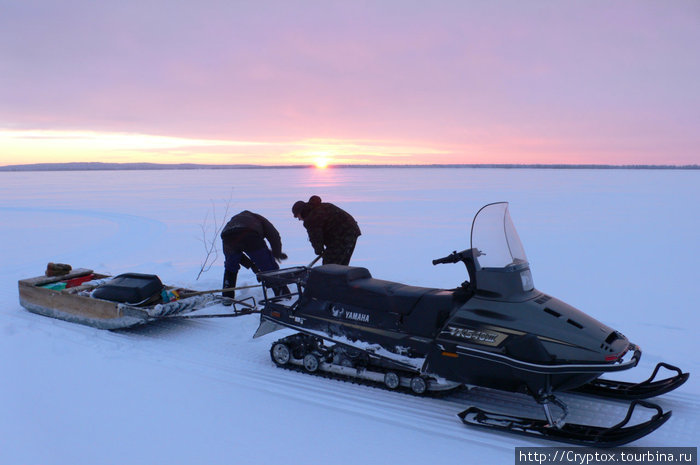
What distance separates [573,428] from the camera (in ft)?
11.9

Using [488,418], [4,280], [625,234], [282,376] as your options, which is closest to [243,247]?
[282,376]

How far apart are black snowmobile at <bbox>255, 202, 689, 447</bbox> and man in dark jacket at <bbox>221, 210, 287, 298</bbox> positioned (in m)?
2.11

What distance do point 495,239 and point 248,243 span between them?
152 inches

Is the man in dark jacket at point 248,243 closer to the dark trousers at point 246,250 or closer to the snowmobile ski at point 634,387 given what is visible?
the dark trousers at point 246,250

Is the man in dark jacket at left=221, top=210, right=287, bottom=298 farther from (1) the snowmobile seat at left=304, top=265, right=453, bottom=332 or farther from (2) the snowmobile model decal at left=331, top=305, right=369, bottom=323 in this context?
(2) the snowmobile model decal at left=331, top=305, right=369, bottom=323

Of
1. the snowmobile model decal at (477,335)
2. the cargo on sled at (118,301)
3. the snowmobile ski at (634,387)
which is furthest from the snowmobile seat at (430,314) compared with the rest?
the cargo on sled at (118,301)

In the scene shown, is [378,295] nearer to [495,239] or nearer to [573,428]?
[495,239]

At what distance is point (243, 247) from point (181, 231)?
28.2 feet

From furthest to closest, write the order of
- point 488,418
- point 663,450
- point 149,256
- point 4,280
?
point 149,256 → point 4,280 → point 488,418 → point 663,450

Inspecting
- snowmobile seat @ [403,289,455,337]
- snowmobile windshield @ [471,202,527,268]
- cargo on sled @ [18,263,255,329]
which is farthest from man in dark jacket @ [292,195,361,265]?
snowmobile windshield @ [471,202,527,268]

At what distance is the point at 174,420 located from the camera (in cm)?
398

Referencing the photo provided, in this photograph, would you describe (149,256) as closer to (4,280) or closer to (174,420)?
(4,280)

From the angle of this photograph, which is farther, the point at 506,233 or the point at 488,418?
the point at 506,233

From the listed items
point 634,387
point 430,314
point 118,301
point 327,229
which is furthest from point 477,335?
point 118,301
